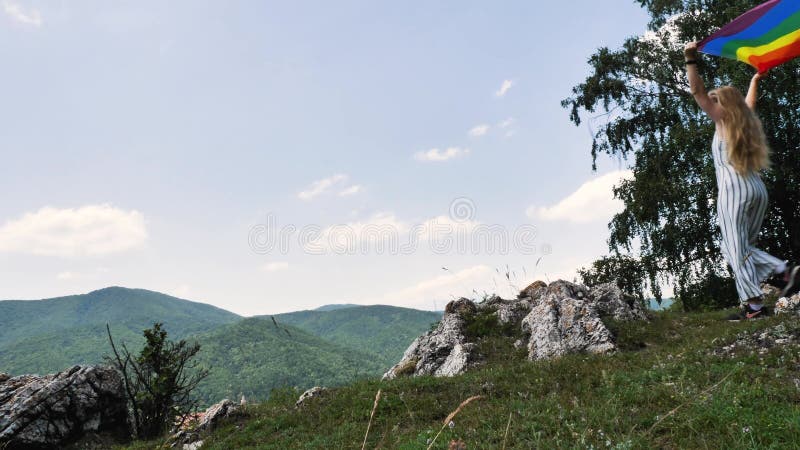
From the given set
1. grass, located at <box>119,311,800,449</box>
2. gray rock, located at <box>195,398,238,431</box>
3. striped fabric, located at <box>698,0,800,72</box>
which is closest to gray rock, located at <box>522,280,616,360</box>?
grass, located at <box>119,311,800,449</box>

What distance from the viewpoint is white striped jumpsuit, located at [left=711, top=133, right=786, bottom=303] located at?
7.51 metres

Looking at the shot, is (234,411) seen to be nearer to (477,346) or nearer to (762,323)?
(477,346)

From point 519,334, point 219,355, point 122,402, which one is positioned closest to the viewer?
point 122,402

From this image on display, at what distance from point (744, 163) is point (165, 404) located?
1375cm

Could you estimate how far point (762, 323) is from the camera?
8.46m

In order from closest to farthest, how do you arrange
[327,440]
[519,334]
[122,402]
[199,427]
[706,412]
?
[706,412] → [327,440] → [199,427] → [122,402] → [519,334]

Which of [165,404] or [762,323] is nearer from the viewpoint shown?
[762,323]

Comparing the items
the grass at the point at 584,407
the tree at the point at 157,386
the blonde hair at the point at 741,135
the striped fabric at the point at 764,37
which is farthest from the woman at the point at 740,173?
the tree at the point at 157,386

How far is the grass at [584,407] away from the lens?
14.8ft

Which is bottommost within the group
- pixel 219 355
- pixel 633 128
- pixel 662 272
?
pixel 219 355

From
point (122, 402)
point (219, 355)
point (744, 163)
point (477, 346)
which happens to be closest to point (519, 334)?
point (477, 346)

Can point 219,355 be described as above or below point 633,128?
below

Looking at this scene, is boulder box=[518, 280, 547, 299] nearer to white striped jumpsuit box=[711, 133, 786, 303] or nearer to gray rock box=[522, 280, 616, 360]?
gray rock box=[522, 280, 616, 360]

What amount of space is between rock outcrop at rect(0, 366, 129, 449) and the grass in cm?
298
